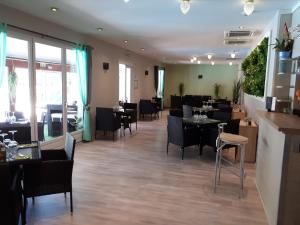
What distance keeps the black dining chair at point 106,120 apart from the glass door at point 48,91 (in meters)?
1.10

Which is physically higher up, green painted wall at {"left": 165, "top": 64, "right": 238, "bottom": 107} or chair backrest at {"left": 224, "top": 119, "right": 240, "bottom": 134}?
green painted wall at {"left": 165, "top": 64, "right": 238, "bottom": 107}

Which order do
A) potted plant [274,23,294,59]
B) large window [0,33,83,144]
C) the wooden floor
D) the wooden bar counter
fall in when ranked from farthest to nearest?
large window [0,33,83,144] < potted plant [274,23,294,59] < the wooden floor < the wooden bar counter

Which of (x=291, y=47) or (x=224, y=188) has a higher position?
(x=291, y=47)

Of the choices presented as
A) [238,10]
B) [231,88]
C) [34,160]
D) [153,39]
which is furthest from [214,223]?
[231,88]

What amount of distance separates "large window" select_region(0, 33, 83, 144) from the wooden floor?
105 centimetres

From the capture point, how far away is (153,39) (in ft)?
21.2

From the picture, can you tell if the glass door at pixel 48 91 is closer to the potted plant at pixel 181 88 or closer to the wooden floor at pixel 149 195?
the wooden floor at pixel 149 195

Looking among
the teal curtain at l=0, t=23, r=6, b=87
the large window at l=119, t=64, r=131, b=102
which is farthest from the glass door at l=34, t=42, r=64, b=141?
the large window at l=119, t=64, r=131, b=102

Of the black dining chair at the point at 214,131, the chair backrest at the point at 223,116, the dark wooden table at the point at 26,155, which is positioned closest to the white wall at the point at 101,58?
the dark wooden table at the point at 26,155

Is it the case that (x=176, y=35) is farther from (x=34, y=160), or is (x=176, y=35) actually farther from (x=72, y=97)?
(x=34, y=160)

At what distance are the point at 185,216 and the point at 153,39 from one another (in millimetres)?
4841

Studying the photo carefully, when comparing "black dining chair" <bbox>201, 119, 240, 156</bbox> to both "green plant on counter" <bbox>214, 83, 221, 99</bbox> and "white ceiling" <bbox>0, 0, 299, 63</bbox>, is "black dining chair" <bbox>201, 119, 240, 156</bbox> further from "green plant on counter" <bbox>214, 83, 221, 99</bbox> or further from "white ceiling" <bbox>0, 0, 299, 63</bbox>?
"green plant on counter" <bbox>214, 83, 221, 99</bbox>

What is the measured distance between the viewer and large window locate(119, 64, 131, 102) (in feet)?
29.9

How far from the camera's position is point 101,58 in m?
6.80
